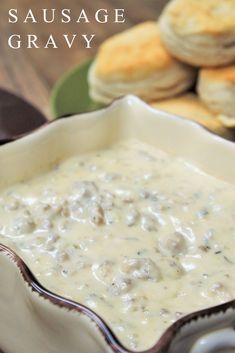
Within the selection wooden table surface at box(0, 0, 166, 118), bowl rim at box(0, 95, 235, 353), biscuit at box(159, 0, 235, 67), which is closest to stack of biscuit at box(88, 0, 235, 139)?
biscuit at box(159, 0, 235, 67)

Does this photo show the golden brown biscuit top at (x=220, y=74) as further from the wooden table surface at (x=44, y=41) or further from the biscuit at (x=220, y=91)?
the wooden table surface at (x=44, y=41)

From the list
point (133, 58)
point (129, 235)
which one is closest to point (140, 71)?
point (133, 58)

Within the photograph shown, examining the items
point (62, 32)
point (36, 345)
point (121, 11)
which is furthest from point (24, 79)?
point (36, 345)

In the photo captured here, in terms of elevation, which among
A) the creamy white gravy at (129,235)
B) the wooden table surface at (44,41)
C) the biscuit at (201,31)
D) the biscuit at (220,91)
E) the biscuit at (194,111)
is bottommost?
the wooden table surface at (44,41)

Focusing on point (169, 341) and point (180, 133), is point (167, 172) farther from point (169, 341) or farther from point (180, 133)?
point (169, 341)

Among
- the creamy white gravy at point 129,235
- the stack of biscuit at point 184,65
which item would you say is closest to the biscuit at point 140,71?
the stack of biscuit at point 184,65

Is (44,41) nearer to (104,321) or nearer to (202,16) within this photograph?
(202,16)
